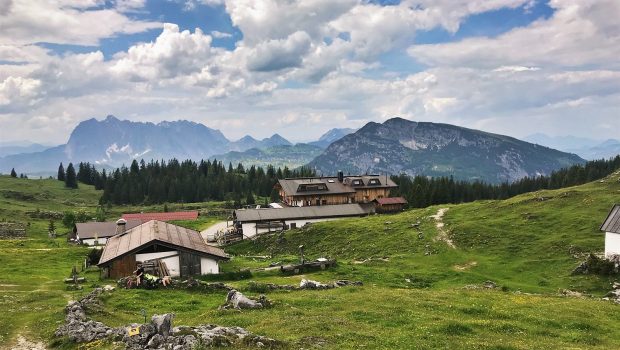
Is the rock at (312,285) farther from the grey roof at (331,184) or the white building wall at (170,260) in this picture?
the grey roof at (331,184)

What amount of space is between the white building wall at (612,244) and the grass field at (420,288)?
3.43 metres

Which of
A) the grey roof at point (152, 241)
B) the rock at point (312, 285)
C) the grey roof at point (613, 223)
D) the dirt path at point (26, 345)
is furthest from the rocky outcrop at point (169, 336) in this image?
the grey roof at point (613, 223)

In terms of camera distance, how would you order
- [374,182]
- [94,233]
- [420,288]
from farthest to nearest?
[374,182], [94,233], [420,288]

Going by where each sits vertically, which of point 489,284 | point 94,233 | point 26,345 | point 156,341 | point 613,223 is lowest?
point 489,284

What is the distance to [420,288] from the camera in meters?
45.5

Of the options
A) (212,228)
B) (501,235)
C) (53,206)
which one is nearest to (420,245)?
(501,235)

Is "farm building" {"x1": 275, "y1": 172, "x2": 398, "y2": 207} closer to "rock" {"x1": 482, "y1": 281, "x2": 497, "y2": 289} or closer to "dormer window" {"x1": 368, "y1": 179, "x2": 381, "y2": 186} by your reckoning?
"dormer window" {"x1": 368, "y1": 179, "x2": 381, "y2": 186}

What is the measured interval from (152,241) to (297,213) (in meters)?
50.7

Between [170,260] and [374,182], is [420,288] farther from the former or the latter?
[374,182]

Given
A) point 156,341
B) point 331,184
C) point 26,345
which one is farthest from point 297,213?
point 156,341

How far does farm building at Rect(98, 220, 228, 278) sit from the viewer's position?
49062 millimetres

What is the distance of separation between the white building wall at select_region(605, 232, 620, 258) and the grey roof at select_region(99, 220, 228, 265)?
140 feet

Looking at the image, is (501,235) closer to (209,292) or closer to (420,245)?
(420,245)

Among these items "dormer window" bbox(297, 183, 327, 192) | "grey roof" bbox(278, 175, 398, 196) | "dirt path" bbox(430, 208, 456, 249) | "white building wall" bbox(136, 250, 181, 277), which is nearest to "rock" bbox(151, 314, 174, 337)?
"white building wall" bbox(136, 250, 181, 277)
